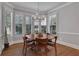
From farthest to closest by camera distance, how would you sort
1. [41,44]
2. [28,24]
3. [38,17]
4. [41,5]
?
1. [38,17]
2. [28,24]
3. [41,44]
4. [41,5]

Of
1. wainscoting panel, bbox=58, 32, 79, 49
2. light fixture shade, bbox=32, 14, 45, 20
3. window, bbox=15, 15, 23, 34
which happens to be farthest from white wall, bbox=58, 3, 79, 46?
window, bbox=15, 15, 23, 34

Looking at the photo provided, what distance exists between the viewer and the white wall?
3.07 metres

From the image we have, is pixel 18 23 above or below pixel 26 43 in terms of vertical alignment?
above

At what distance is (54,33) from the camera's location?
3.11 meters

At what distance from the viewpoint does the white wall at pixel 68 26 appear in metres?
3.07

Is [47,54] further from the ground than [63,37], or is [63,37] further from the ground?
[63,37]

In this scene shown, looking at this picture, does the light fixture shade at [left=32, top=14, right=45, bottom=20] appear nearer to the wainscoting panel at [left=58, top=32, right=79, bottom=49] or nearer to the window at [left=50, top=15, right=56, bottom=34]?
the window at [left=50, top=15, right=56, bottom=34]

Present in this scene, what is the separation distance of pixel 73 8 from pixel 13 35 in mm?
1825

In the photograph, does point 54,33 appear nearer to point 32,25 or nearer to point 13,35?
point 32,25

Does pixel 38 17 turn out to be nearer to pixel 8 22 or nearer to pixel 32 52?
pixel 8 22

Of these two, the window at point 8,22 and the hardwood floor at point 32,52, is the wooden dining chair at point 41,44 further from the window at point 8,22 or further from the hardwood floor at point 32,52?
the window at point 8,22

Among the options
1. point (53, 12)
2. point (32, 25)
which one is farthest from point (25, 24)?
point (53, 12)

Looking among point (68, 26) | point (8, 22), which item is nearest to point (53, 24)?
point (68, 26)

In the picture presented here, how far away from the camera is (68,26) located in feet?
10.4
